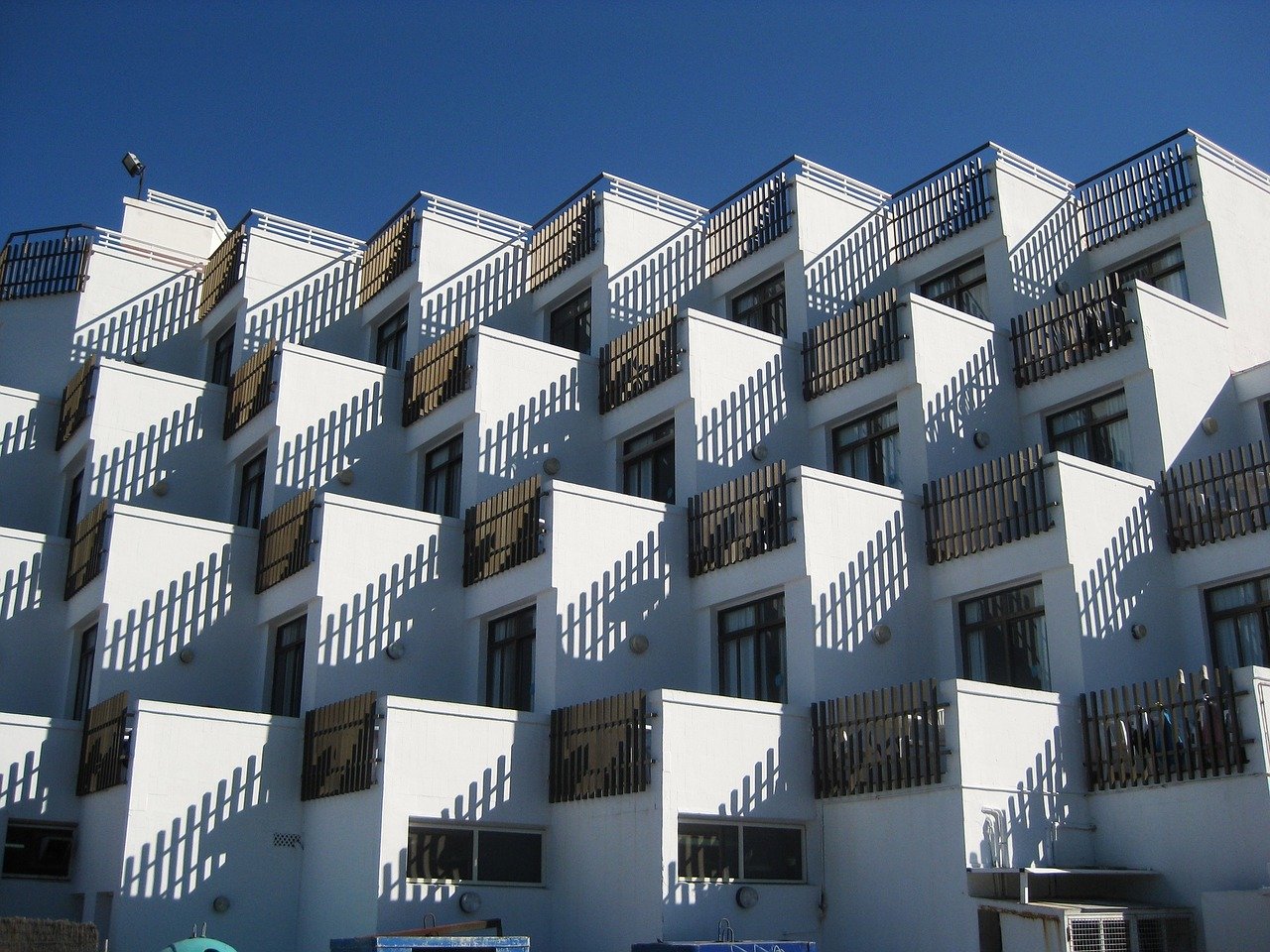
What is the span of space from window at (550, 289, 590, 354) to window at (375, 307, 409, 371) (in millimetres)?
3331

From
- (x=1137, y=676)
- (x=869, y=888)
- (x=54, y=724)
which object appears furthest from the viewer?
(x=54, y=724)

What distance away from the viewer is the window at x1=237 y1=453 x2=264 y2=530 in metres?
28.3

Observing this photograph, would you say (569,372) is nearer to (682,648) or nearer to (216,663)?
(682,648)

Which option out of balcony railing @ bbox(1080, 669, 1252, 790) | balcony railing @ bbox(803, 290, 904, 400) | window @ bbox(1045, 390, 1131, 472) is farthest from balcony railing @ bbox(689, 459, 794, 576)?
window @ bbox(1045, 390, 1131, 472)

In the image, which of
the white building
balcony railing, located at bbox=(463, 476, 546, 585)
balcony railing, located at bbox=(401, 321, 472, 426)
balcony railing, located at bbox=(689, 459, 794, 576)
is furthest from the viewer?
balcony railing, located at bbox=(401, 321, 472, 426)

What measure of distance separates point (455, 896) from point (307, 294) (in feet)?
54.2

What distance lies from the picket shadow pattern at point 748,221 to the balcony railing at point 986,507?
8.10 meters

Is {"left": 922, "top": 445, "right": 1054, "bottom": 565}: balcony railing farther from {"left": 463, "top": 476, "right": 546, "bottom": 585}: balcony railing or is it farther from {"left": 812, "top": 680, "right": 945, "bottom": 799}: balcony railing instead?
{"left": 463, "top": 476, "right": 546, "bottom": 585}: balcony railing

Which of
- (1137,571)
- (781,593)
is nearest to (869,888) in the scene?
(781,593)

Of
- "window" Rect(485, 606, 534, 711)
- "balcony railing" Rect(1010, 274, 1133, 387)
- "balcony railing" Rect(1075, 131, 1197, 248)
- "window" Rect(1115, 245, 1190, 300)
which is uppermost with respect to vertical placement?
"balcony railing" Rect(1075, 131, 1197, 248)

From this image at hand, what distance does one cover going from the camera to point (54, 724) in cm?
2341

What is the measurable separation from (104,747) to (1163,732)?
15.9 meters

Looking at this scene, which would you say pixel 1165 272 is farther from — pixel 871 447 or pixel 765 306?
pixel 765 306

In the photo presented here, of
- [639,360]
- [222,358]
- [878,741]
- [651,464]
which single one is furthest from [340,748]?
[222,358]
